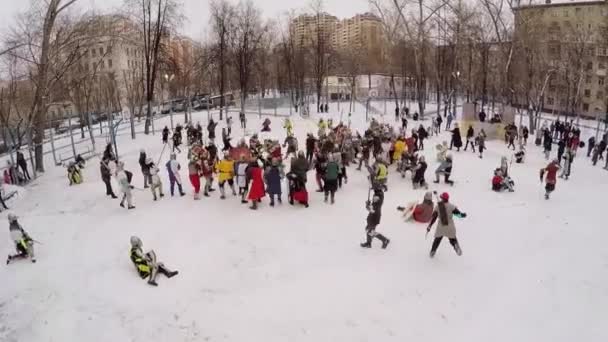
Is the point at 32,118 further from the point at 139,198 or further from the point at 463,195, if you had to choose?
the point at 463,195

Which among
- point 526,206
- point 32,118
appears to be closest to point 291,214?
point 526,206

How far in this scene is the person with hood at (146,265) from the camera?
8.83 metres

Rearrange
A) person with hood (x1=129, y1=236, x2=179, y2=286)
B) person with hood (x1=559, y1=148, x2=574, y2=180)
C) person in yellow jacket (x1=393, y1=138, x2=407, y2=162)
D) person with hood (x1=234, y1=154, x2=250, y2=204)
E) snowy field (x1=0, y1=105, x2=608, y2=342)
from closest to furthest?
snowy field (x1=0, y1=105, x2=608, y2=342), person with hood (x1=129, y1=236, x2=179, y2=286), person with hood (x1=234, y1=154, x2=250, y2=204), person with hood (x1=559, y1=148, x2=574, y2=180), person in yellow jacket (x1=393, y1=138, x2=407, y2=162)

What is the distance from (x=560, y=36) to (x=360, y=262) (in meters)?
38.4

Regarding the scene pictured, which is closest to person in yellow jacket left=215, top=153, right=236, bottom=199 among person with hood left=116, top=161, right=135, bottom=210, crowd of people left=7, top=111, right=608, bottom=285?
crowd of people left=7, top=111, right=608, bottom=285

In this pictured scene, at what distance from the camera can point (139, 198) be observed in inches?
553

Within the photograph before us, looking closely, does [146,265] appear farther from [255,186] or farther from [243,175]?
[243,175]

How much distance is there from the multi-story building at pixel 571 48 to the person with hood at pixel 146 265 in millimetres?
29948

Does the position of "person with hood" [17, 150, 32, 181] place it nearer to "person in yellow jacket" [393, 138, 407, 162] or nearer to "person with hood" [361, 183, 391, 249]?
"person in yellow jacket" [393, 138, 407, 162]

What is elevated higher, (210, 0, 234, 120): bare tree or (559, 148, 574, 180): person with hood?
(210, 0, 234, 120): bare tree

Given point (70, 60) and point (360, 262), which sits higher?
point (70, 60)

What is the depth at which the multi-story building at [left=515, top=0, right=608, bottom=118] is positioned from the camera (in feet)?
108

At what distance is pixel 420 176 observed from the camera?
14953 mm

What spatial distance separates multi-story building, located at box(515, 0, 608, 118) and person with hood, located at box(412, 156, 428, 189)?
20575 mm
